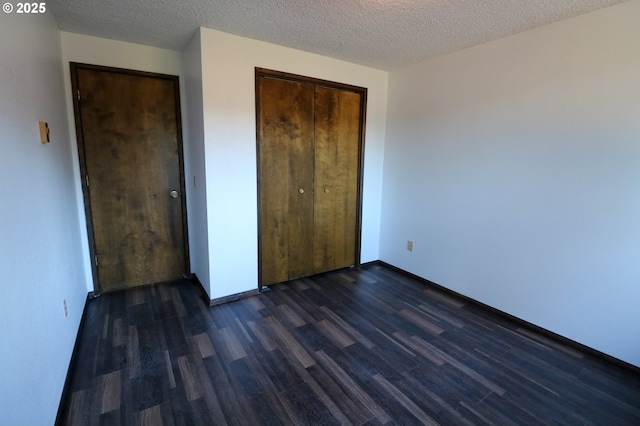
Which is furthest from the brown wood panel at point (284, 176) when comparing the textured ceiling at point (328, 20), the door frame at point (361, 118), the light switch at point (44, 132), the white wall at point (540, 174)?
the light switch at point (44, 132)

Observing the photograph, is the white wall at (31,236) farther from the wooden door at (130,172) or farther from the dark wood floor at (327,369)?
the wooden door at (130,172)

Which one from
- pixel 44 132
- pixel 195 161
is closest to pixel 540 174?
pixel 195 161

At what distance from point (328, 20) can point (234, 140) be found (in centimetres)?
123

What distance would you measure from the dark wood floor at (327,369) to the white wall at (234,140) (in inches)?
15.4

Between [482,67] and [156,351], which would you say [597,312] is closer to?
[482,67]

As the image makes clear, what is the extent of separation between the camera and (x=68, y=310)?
202cm

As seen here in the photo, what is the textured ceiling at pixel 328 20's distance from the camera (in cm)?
201

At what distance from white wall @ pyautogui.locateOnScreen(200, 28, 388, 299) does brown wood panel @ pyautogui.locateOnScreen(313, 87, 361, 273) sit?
336 mm

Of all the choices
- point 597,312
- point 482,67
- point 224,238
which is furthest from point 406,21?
point 597,312

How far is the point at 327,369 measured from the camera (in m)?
1.98

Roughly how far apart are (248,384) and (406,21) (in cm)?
272

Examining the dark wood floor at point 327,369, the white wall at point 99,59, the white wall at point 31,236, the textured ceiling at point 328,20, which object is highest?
the textured ceiling at point 328,20

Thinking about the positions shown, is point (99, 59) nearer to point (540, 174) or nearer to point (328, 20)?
point (328, 20)

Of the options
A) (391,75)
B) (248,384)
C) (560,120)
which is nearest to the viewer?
(248,384)
